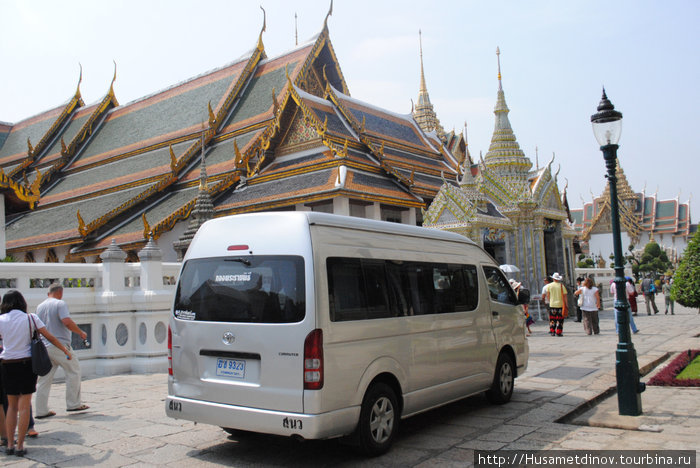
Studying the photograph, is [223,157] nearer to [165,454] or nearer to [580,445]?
[165,454]

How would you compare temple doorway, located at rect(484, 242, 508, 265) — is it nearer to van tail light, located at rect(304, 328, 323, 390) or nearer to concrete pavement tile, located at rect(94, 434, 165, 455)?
concrete pavement tile, located at rect(94, 434, 165, 455)

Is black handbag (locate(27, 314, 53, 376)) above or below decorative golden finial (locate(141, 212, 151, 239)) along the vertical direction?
below

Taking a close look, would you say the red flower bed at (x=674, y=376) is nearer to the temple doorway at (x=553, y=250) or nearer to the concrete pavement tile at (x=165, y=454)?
the concrete pavement tile at (x=165, y=454)

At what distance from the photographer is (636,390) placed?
19.3ft

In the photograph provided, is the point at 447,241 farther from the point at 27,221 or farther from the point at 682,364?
the point at 27,221

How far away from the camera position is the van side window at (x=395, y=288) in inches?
184

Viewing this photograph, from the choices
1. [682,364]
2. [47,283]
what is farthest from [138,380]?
[682,364]

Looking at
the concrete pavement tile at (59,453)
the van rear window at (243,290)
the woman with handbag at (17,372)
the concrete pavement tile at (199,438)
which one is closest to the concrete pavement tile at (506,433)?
the van rear window at (243,290)

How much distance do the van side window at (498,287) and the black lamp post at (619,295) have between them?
1.28 m

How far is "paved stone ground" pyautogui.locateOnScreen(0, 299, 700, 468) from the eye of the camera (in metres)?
4.84

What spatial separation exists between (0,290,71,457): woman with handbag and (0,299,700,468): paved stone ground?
0.22 m

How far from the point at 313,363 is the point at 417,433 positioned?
1.78 metres

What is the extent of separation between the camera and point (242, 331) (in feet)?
15.1

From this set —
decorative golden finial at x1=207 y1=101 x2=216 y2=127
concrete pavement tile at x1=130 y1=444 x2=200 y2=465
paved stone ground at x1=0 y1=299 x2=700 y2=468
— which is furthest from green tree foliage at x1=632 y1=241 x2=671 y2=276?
concrete pavement tile at x1=130 y1=444 x2=200 y2=465
